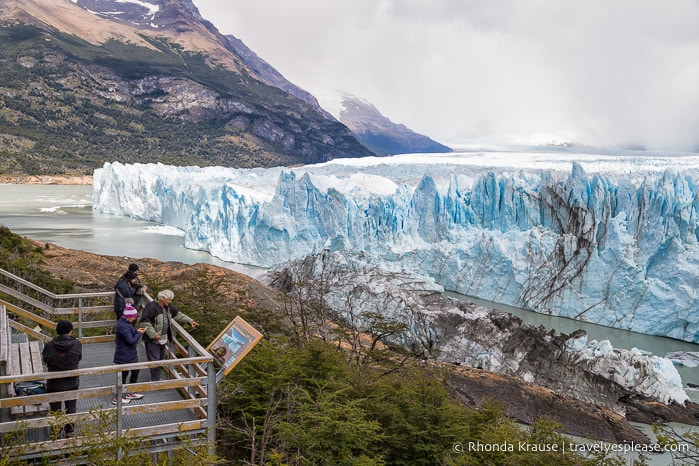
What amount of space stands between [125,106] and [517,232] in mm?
84957

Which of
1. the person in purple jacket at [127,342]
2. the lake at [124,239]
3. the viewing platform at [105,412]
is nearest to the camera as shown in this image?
the viewing platform at [105,412]

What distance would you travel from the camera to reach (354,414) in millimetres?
4770

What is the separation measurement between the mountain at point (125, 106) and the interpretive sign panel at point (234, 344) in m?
70.6

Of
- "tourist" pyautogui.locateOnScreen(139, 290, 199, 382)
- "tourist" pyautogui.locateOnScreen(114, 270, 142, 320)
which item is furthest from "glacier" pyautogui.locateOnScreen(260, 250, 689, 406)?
"tourist" pyautogui.locateOnScreen(139, 290, 199, 382)

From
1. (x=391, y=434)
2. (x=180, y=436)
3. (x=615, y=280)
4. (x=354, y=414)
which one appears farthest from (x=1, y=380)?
(x=615, y=280)

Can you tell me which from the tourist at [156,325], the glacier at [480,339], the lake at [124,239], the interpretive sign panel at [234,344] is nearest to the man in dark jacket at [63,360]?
the tourist at [156,325]

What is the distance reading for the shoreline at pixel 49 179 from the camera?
204ft

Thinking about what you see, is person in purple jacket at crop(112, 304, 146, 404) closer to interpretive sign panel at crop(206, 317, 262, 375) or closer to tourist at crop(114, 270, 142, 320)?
interpretive sign panel at crop(206, 317, 262, 375)

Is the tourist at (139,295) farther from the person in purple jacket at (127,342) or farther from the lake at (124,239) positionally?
the lake at (124,239)

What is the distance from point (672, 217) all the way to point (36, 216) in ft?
119

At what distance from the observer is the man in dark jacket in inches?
138

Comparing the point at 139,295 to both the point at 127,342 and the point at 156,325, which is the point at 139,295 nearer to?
the point at 156,325

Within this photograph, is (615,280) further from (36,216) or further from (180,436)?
(36,216)

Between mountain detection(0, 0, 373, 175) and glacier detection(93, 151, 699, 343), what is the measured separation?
5272 cm
